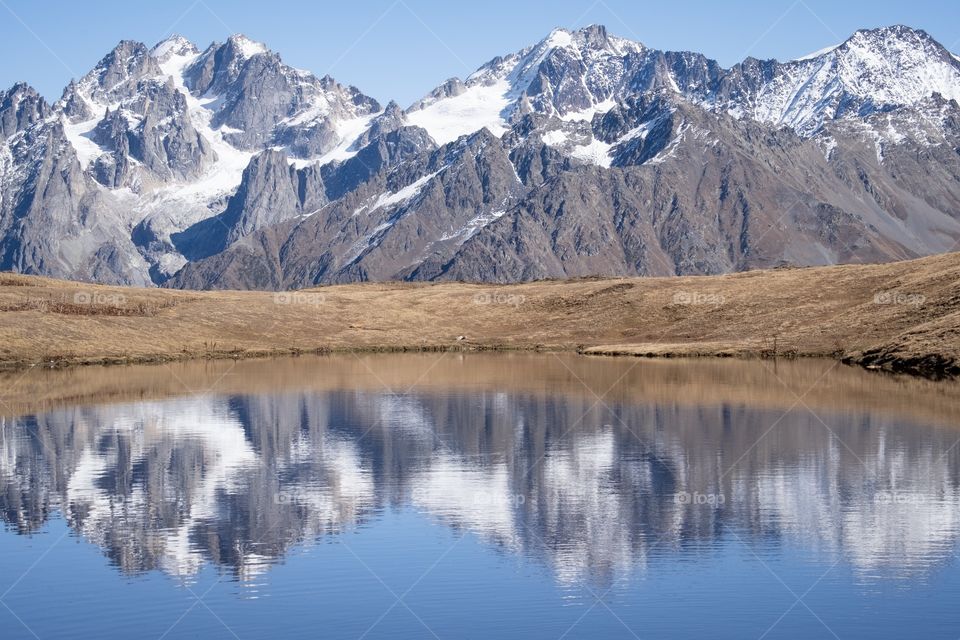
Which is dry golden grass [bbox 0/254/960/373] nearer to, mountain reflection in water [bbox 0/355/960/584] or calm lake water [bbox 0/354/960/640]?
mountain reflection in water [bbox 0/355/960/584]

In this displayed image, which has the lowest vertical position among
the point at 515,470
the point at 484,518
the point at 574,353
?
the point at 484,518

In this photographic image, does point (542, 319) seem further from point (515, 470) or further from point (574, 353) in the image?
point (515, 470)

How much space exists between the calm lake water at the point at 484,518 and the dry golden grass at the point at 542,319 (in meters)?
40.4

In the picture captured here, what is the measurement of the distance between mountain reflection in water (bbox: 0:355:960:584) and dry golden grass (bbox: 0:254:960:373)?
31014 mm

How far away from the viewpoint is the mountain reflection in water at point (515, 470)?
39844 millimetres

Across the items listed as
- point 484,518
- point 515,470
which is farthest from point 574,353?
point 484,518

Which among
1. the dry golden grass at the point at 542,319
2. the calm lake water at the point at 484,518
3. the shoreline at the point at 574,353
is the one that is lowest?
the calm lake water at the point at 484,518

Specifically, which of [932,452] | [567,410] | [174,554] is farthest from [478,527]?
[567,410]

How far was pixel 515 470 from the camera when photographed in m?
53.2

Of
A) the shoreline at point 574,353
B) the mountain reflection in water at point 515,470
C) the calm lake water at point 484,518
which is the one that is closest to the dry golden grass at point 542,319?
the shoreline at point 574,353

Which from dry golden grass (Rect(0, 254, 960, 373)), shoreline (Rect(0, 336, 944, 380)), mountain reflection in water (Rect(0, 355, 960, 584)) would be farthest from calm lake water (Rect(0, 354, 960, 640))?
dry golden grass (Rect(0, 254, 960, 373))

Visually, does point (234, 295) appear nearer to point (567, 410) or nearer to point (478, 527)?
point (567, 410)

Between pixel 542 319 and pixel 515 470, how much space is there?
106 metres

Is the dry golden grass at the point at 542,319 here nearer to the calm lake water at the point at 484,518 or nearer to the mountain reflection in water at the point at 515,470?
the mountain reflection in water at the point at 515,470
